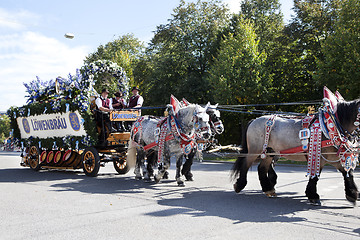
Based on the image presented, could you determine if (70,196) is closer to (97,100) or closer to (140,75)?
(97,100)

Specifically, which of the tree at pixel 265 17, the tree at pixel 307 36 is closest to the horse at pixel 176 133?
the tree at pixel 307 36

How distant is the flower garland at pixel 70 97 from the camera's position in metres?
11.5

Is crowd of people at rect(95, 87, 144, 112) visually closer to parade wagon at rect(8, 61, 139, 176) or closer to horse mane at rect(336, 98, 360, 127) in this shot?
parade wagon at rect(8, 61, 139, 176)

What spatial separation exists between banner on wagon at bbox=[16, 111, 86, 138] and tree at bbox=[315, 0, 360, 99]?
48.3 ft

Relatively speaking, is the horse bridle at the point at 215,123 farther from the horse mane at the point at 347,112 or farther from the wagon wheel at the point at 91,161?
the wagon wheel at the point at 91,161

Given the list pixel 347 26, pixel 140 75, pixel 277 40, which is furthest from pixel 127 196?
pixel 140 75

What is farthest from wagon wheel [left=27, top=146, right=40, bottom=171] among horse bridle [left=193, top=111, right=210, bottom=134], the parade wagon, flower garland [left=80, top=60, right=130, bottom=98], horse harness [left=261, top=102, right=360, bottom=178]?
horse harness [left=261, top=102, right=360, bottom=178]

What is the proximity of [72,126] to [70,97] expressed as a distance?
3.27ft

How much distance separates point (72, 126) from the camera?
11.9 m

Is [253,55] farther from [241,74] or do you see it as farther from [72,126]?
[72,126]

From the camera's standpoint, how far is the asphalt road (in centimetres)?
508

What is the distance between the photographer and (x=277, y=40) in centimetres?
2841

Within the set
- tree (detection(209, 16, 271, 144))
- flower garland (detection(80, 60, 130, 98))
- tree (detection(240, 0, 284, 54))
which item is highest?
tree (detection(240, 0, 284, 54))

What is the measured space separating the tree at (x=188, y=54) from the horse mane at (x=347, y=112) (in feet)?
74.5
